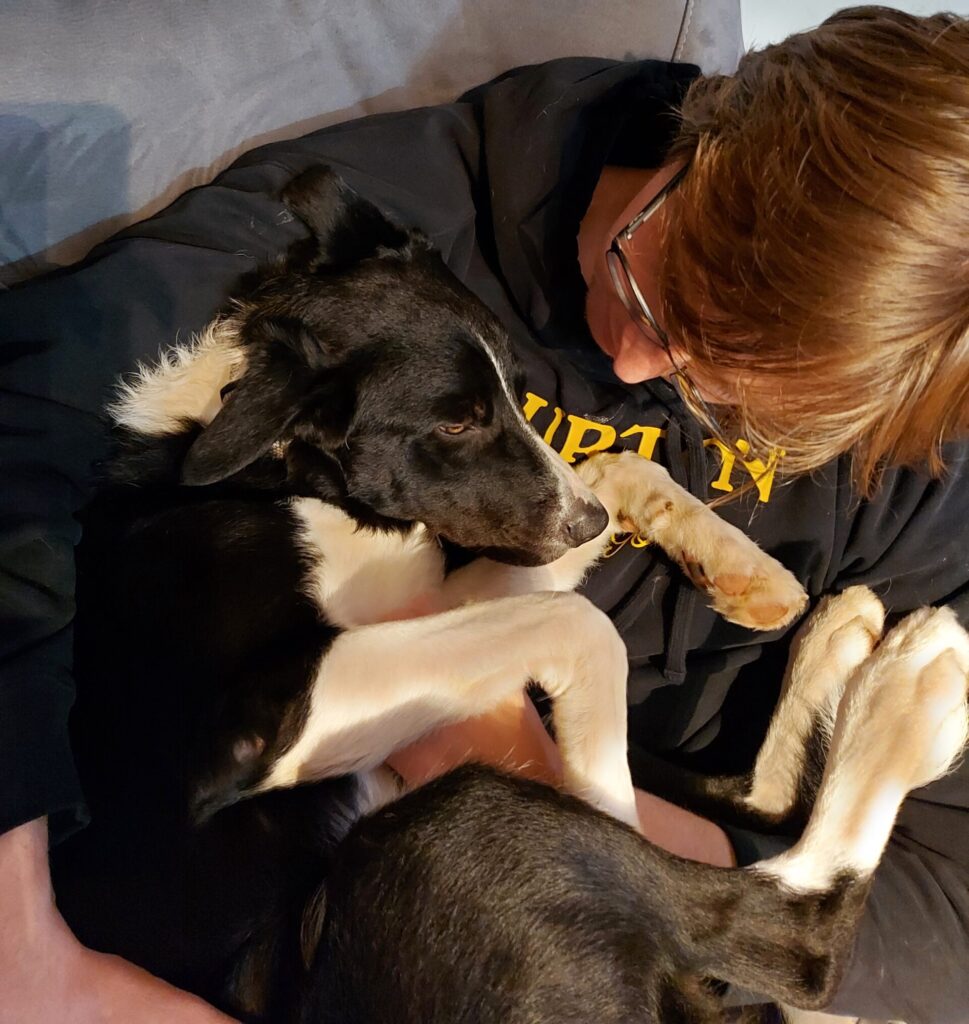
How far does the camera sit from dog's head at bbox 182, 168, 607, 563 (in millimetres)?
1546

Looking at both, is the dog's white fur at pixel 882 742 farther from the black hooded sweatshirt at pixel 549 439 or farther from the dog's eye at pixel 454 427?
the dog's eye at pixel 454 427

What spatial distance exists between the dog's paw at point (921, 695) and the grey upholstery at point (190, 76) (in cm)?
162

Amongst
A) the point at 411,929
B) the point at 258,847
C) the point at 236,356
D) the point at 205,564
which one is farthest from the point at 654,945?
the point at 236,356

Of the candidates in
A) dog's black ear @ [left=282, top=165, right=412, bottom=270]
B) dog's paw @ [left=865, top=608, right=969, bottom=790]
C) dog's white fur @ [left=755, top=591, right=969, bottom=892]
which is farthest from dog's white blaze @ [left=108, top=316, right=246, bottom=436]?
dog's paw @ [left=865, top=608, right=969, bottom=790]

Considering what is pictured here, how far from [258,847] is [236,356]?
35.3 inches

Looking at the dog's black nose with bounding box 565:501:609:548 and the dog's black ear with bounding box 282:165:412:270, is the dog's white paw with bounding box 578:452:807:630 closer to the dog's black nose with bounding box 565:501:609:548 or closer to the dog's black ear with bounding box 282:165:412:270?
the dog's black nose with bounding box 565:501:609:548

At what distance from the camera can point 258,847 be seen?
146 cm

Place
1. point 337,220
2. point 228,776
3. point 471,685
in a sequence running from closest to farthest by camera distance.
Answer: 1. point 228,776
2. point 471,685
3. point 337,220

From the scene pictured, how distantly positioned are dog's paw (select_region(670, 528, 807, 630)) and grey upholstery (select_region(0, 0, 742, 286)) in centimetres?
127

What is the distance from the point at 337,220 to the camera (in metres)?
1.60

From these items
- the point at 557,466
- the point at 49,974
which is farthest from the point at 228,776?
the point at 557,466

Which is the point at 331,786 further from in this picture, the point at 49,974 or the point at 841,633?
the point at 841,633

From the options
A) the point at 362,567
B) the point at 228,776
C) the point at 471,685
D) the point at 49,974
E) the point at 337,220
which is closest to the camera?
the point at 49,974

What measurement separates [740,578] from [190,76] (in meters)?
1.53
